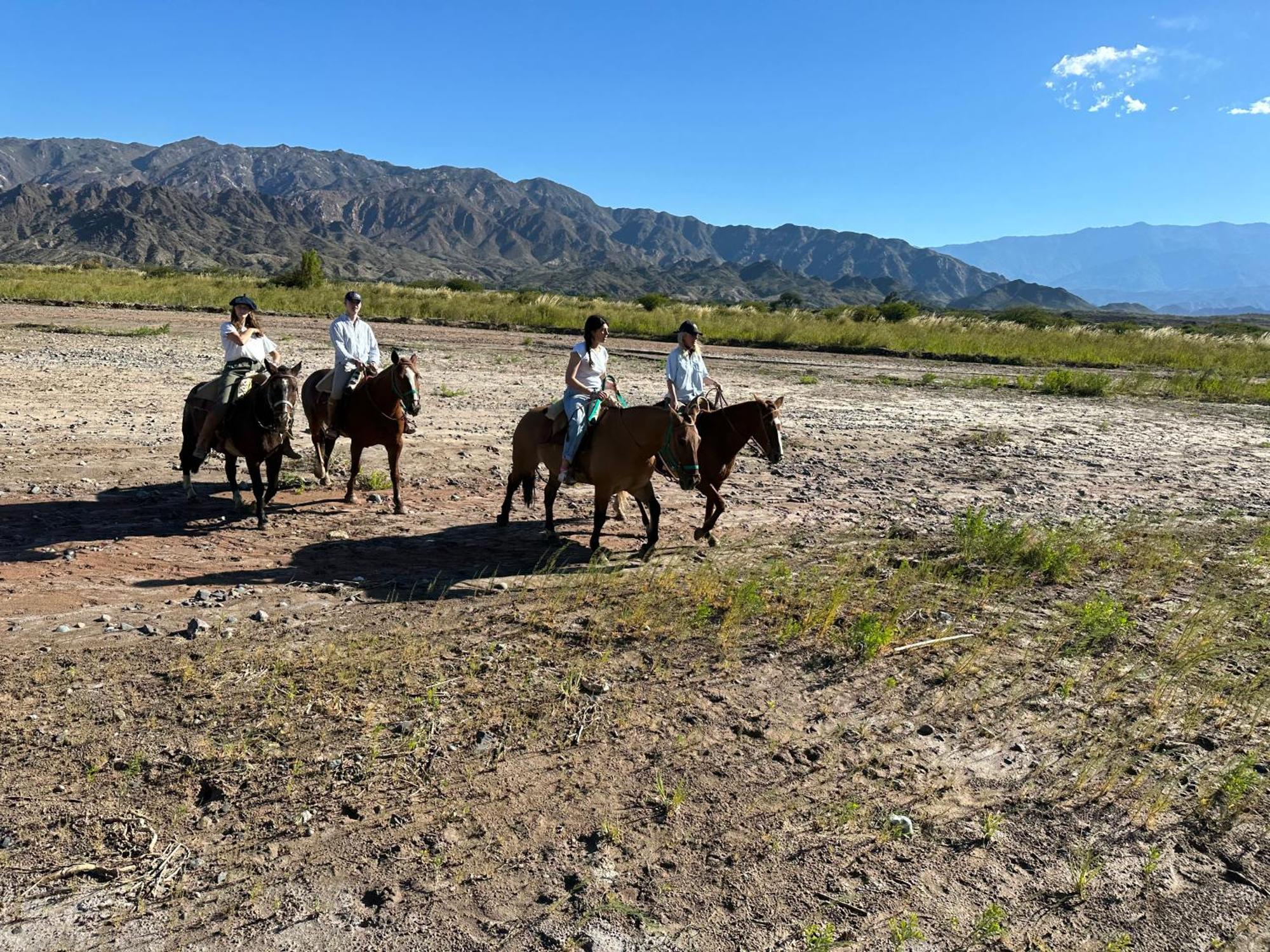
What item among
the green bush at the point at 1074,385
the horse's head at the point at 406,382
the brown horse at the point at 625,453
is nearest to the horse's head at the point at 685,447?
the brown horse at the point at 625,453

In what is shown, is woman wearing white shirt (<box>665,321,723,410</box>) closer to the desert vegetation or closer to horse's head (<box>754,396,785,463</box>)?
horse's head (<box>754,396,785,463</box>)

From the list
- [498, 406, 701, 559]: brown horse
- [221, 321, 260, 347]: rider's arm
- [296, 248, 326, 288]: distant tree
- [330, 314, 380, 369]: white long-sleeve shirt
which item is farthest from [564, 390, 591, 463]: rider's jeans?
[296, 248, 326, 288]: distant tree

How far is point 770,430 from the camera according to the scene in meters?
8.75

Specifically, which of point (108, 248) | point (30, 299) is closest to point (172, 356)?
point (30, 299)

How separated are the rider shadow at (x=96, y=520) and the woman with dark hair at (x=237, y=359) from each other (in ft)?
2.35

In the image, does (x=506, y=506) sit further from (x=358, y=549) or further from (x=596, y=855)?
(x=596, y=855)

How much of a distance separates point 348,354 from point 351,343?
158 mm

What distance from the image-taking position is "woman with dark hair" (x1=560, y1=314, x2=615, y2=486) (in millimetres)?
8305

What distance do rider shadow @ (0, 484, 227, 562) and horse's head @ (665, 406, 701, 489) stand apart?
5414 mm

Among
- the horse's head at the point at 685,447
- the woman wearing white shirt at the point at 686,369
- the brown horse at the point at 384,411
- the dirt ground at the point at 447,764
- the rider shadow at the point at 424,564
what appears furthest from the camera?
the brown horse at the point at 384,411

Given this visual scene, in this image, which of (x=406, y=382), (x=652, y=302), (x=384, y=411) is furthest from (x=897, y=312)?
(x=406, y=382)

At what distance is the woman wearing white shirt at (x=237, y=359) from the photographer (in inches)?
357

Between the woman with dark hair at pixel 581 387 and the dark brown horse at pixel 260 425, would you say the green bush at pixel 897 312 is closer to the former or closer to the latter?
the woman with dark hair at pixel 581 387

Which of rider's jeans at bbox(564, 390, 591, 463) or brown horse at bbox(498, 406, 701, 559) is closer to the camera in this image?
brown horse at bbox(498, 406, 701, 559)
